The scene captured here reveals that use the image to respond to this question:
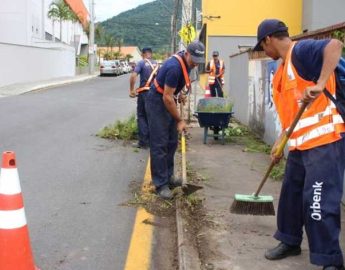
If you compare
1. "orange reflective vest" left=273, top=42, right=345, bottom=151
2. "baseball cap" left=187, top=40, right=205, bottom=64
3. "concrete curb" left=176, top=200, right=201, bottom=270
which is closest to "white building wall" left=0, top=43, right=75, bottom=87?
"baseball cap" left=187, top=40, right=205, bottom=64

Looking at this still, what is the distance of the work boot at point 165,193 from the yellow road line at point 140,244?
1.24ft

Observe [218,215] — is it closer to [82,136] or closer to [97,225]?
Result: [97,225]

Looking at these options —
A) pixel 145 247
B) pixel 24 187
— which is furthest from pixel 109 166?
pixel 145 247

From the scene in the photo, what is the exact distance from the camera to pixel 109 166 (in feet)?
28.4

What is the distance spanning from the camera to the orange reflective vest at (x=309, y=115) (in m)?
3.98

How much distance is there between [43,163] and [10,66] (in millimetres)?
24012

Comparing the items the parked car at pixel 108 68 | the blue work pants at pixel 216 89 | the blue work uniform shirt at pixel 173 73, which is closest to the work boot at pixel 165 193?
the blue work uniform shirt at pixel 173 73

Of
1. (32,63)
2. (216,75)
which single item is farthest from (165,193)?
(32,63)

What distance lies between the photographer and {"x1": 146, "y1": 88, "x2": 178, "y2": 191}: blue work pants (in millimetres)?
6465

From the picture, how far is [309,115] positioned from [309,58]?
0.41 m

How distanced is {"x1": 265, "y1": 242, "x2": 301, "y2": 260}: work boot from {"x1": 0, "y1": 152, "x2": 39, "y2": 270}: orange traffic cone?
1.85m

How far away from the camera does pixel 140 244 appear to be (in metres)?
5.16

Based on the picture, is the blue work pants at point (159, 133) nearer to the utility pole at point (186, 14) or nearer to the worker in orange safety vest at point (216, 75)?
the worker in orange safety vest at point (216, 75)

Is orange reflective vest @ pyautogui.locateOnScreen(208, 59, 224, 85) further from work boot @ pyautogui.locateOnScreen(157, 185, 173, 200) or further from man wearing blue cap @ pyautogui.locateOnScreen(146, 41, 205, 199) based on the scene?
work boot @ pyautogui.locateOnScreen(157, 185, 173, 200)
